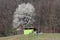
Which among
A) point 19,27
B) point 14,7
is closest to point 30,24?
point 19,27

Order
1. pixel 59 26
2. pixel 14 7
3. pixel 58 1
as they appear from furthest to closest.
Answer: pixel 14 7 → pixel 58 1 → pixel 59 26

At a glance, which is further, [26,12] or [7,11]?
[26,12]

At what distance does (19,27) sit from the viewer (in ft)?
92.8

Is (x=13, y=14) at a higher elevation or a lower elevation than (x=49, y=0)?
lower

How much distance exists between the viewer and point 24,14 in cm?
3041

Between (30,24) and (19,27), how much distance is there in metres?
1.71

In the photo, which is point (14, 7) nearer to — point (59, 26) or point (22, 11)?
point (22, 11)

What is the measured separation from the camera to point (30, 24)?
28.9 metres

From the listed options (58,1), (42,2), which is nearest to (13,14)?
(42,2)

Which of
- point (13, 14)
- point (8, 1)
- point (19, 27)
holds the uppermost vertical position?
point (8, 1)

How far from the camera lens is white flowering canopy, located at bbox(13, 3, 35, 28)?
29500 millimetres

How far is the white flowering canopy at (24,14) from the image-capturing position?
29.5m

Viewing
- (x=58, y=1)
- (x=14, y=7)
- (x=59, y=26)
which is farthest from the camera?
(x=14, y=7)

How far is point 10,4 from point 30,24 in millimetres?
4046
